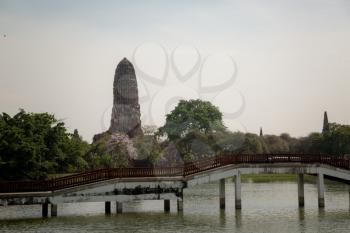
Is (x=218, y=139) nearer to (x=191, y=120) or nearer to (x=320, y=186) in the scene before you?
(x=191, y=120)

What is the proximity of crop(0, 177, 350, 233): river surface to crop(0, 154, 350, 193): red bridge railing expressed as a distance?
2.06 metres

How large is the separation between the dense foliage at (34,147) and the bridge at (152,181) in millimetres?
9974

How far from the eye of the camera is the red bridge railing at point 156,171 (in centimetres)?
3816

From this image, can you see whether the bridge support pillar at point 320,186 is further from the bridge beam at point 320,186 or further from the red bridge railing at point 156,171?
the red bridge railing at point 156,171

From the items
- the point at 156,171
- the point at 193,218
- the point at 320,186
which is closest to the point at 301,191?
the point at 320,186

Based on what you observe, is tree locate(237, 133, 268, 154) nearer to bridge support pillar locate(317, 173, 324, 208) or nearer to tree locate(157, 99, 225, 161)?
tree locate(157, 99, 225, 161)

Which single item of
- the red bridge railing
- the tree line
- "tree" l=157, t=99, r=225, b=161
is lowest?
the red bridge railing

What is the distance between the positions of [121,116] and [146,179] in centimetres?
7804

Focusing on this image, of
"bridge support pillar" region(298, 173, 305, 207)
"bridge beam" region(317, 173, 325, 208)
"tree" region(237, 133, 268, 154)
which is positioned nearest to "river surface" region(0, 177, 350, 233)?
"bridge beam" region(317, 173, 325, 208)

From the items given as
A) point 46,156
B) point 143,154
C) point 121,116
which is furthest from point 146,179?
point 121,116

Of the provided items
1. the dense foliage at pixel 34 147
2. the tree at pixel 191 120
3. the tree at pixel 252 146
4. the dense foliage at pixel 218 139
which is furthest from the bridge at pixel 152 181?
the tree at pixel 191 120

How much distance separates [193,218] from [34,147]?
55.9 ft

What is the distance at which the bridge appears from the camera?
3797 centimetres

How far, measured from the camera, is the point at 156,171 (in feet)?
135
